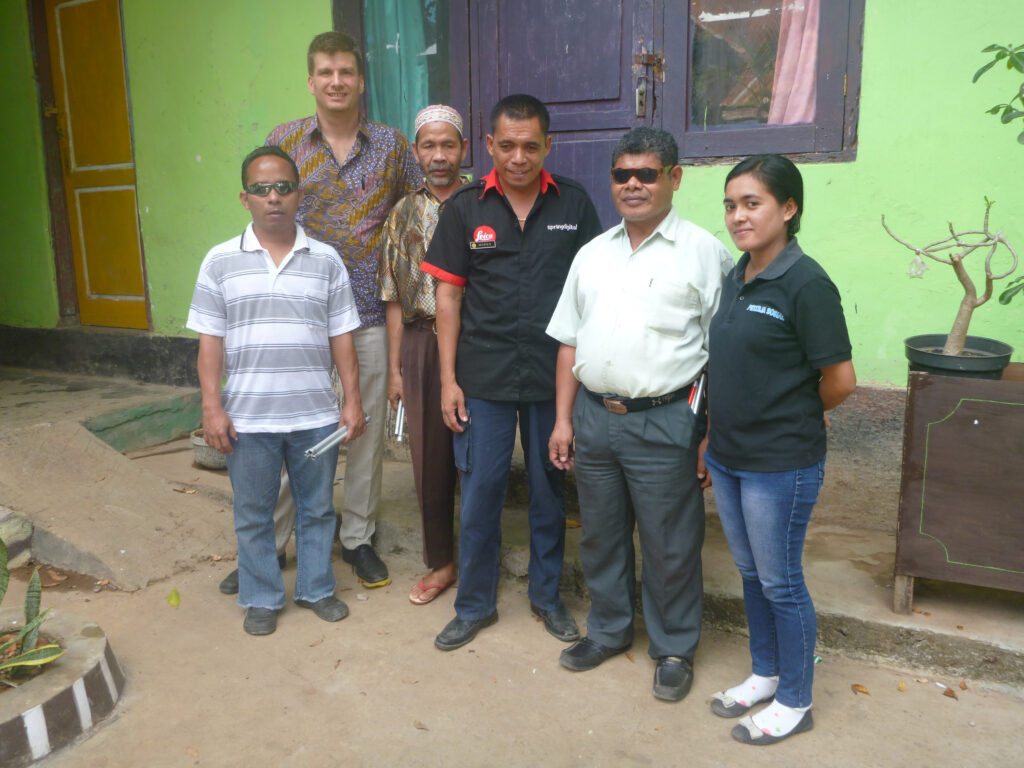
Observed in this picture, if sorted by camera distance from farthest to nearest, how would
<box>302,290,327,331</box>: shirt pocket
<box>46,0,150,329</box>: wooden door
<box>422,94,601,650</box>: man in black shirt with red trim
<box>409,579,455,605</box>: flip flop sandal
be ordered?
<box>46,0,150,329</box>: wooden door, <box>409,579,455,605</box>: flip flop sandal, <box>302,290,327,331</box>: shirt pocket, <box>422,94,601,650</box>: man in black shirt with red trim

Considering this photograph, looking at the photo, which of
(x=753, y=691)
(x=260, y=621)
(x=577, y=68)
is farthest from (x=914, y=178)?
(x=260, y=621)

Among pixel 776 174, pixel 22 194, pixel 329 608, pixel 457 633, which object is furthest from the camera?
pixel 22 194

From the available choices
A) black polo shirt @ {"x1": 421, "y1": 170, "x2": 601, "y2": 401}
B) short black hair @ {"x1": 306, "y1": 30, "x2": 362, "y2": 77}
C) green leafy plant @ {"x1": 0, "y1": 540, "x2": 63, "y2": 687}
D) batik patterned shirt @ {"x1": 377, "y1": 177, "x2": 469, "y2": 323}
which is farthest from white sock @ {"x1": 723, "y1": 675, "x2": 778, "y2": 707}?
short black hair @ {"x1": 306, "y1": 30, "x2": 362, "y2": 77}

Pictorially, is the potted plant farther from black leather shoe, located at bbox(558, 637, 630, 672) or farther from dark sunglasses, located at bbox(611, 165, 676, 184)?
black leather shoe, located at bbox(558, 637, 630, 672)

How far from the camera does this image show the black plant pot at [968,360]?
2737 millimetres

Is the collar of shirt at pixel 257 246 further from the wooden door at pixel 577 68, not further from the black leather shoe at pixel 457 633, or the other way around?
the wooden door at pixel 577 68

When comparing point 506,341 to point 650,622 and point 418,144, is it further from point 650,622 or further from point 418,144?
point 650,622

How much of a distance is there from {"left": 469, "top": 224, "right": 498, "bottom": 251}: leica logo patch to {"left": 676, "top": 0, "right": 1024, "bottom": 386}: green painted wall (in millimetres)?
1766

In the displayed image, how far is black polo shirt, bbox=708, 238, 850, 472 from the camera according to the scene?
2.26 m

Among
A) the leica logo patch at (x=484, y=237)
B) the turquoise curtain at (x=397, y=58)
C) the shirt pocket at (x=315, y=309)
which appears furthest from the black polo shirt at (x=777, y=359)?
the turquoise curtain at (x=397, y=58)

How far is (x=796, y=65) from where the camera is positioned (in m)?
3.92

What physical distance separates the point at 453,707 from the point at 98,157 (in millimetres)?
5363

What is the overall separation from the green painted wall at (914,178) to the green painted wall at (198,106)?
3.16 meters

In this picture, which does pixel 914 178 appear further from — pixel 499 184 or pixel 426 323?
pixel 426 323
